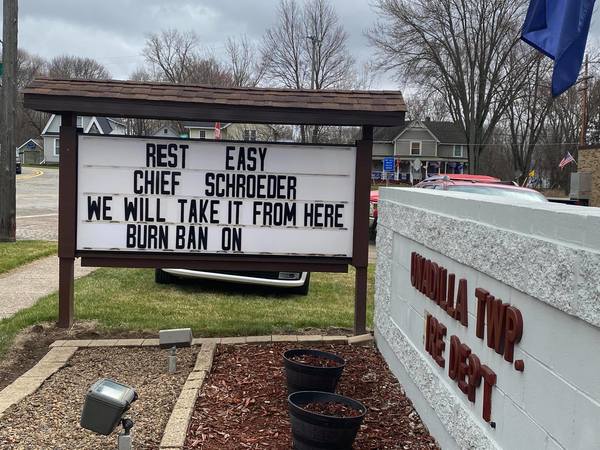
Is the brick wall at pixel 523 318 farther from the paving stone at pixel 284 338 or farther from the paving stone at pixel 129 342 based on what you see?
the paving stone at pixel 129 342

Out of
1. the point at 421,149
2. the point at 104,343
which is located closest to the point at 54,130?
the point at 421,149

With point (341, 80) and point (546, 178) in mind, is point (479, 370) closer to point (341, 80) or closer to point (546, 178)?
point (341, 80)

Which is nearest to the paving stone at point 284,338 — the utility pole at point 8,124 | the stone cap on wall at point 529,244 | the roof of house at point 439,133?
the stone cap on wall at point 529,244

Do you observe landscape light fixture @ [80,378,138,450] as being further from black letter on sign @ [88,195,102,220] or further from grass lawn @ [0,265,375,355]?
black letter on sign @ [88,195,102,220]

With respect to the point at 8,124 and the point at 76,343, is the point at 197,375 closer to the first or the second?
the point at 76,343

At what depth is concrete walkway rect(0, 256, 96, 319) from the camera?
741 cm

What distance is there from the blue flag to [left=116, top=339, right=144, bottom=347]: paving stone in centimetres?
421

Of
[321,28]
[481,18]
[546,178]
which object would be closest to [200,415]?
[481,18]

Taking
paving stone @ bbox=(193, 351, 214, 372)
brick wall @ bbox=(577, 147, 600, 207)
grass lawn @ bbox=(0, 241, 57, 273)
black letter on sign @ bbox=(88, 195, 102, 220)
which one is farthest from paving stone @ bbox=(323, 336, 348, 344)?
brick wall @ bbox=(577, 147, 600, 207)

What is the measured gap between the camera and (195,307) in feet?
24.3

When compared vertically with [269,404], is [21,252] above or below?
above

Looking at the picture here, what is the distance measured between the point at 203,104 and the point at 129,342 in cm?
236

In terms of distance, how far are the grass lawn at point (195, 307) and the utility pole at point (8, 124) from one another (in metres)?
4.40

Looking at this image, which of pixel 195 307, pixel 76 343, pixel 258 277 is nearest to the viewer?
pixel 76 343
